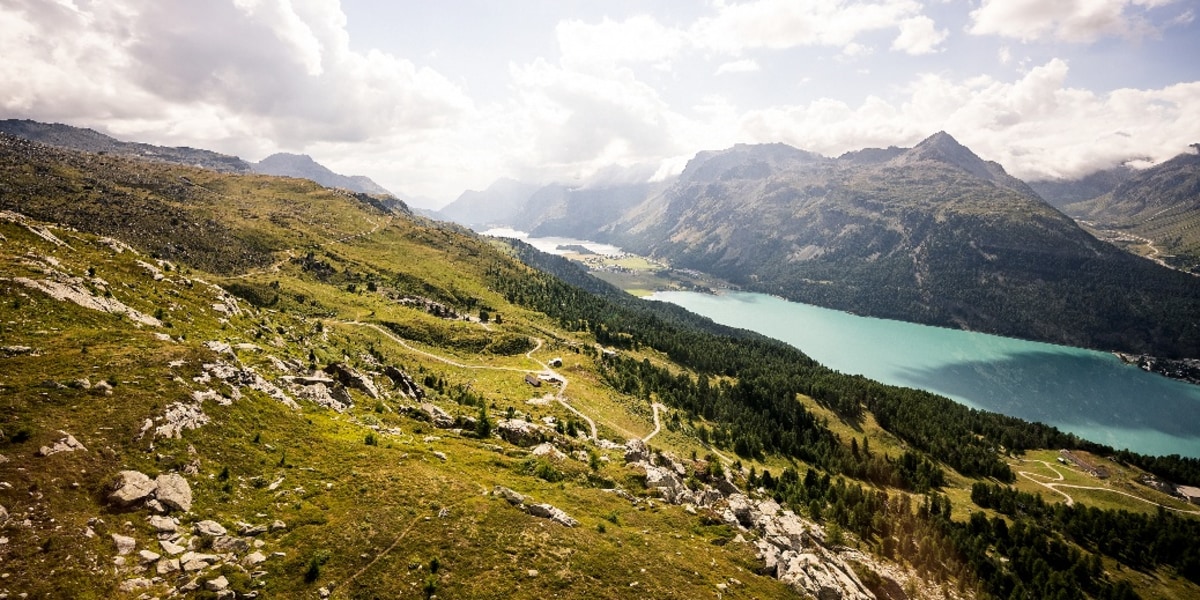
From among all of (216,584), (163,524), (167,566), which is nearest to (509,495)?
(216,584)

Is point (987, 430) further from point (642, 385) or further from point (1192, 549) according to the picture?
point (642, 385)

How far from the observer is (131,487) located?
22969 millimetres

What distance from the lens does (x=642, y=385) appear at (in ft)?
395

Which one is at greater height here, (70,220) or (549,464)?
(70,220)

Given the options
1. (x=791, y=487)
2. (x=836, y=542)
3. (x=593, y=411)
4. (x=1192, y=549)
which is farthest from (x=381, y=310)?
(x=1192, y=549)

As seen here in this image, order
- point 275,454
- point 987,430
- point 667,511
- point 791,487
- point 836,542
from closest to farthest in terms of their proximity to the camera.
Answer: point 275,454, point 667,511, point 836,542, point 791,487, point 987,430

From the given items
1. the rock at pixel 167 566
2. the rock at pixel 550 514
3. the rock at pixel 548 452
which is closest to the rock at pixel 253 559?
the rock at pixel 167 566

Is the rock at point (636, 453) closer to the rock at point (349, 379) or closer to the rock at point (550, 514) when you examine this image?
the rock at point (550, 514)

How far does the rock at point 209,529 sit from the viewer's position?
75.8 feet

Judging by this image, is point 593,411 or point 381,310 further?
point 381,310

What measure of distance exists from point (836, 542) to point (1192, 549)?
9588 cm

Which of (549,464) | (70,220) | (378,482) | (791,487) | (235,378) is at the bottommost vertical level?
(791,487)

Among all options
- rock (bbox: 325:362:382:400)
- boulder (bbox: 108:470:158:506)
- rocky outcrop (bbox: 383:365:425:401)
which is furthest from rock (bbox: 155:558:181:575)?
rocky outcrop (bbox: 383:365:425:401)

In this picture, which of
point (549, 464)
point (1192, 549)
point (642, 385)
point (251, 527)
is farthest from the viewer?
point (642, 385)
